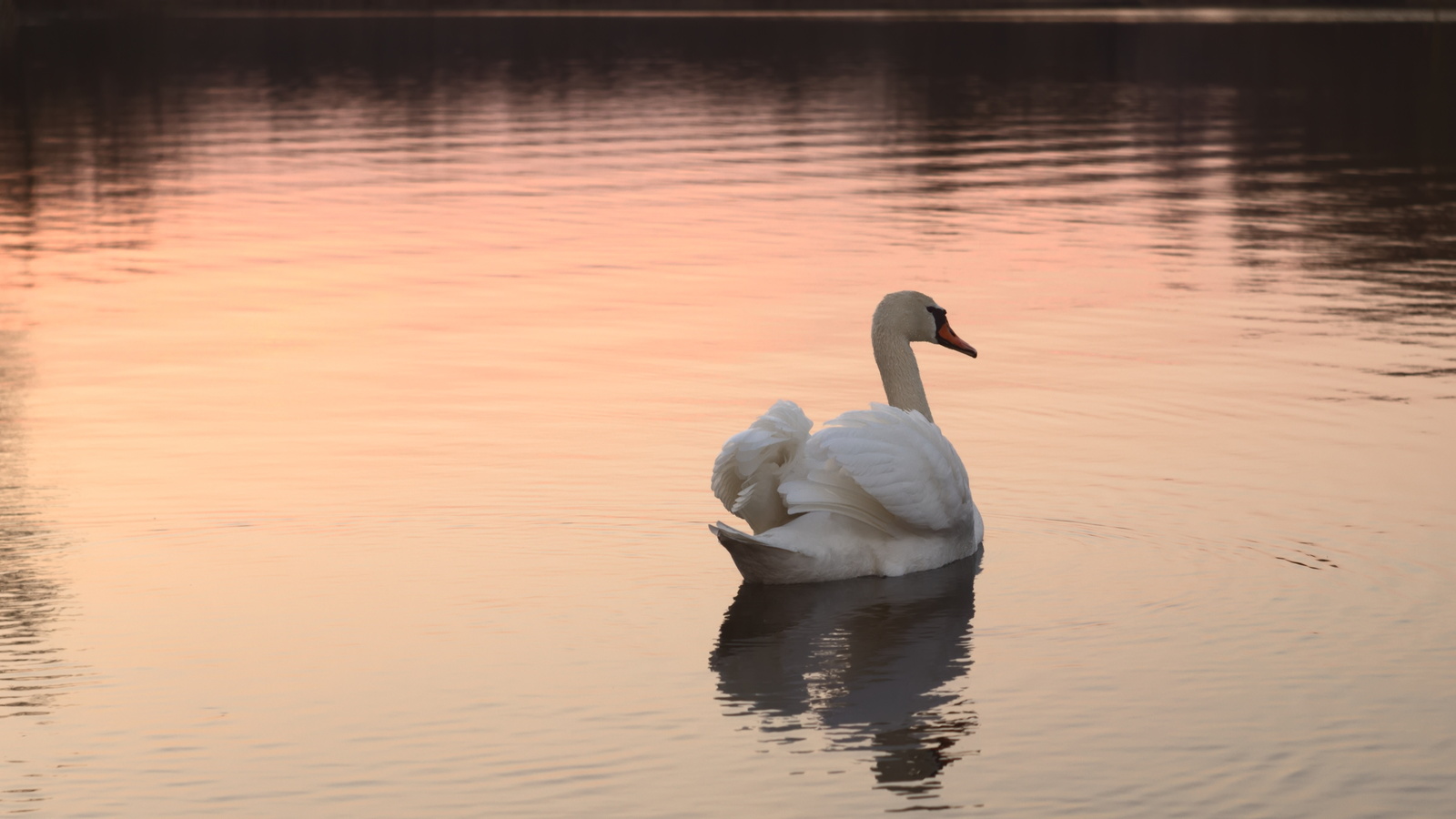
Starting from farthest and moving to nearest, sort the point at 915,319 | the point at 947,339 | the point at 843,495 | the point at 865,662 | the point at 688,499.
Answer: the point at 947,339
the point at 915,319
the point at 688,499
the point at 843,495
the point at 865,662

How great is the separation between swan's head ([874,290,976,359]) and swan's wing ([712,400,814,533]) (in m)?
1.87

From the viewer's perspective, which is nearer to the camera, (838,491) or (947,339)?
(838,491)

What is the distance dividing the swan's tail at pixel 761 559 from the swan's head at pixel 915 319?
222 cm

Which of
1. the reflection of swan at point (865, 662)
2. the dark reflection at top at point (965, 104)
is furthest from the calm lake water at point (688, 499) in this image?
the dark reflection at top at point (965, 104)

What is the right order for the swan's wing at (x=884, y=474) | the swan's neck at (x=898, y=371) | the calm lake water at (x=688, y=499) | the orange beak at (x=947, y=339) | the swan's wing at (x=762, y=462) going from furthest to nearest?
the orange beak at (x=947, y=339) < the swan's neck at (x=898, y=371) < the swan's wing at (x=762, y=462) < the swan's wing at (x=884, y=474) < the calm lake water at (x=688, y=499)

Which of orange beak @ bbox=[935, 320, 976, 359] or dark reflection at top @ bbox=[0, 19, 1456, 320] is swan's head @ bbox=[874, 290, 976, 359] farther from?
dark reflection at top @ bbox=[0, 19, 1456, 320]

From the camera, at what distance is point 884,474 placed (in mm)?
9609

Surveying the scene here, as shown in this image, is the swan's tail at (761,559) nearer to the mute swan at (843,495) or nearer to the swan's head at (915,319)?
the mute swan at (843,495)

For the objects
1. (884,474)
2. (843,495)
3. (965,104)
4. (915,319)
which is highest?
(915,319)

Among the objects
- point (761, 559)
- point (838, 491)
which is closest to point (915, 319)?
point (838, 491)

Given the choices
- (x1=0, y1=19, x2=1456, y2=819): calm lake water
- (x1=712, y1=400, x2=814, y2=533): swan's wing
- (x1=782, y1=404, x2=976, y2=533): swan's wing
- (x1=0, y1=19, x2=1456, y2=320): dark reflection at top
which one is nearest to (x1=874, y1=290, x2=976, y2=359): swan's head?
(x1=0, y1=19, x2=1456, y2=819): calm lake water

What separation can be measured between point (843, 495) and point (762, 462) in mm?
411

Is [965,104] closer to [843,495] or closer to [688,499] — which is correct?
[688,499]

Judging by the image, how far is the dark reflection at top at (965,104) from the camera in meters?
25.1
